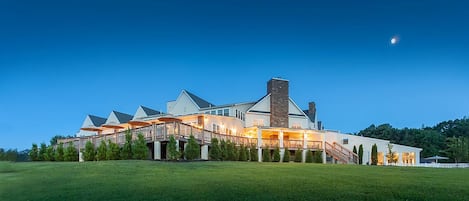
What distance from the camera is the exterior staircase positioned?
32.2 meters

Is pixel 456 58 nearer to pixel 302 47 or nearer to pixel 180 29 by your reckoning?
pixel 302 47

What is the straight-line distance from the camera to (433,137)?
5684cm

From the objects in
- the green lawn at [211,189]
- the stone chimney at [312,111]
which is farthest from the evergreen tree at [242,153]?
the stone chimney at [312,111]

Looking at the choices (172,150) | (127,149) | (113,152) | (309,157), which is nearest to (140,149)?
(127,149)

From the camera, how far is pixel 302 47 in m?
29.3

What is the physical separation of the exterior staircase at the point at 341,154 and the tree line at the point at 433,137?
18.4 metres

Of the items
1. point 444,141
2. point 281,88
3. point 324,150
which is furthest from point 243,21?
point 444,141

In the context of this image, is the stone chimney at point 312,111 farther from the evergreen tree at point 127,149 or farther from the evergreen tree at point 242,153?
the evergreen tree at point 127,149

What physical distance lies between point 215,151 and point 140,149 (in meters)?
5.38

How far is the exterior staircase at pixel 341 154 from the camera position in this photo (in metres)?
32.2

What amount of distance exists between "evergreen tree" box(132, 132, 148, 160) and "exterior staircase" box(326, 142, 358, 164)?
1843 cm

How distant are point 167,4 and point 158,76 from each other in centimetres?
3158

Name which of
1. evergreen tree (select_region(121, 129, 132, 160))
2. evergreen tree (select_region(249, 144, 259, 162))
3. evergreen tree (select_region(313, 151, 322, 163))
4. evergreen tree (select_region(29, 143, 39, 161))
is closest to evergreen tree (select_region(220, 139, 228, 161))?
evergreen tree (select_region(249, 144, 259, 162))

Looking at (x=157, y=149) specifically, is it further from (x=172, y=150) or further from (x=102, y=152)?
(x=102, y=152)
